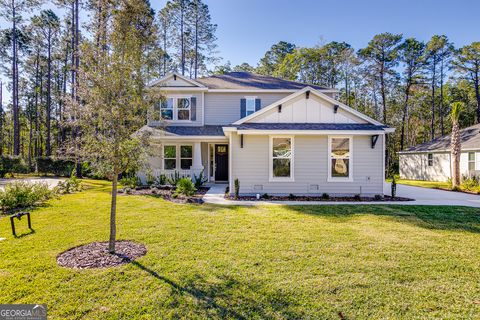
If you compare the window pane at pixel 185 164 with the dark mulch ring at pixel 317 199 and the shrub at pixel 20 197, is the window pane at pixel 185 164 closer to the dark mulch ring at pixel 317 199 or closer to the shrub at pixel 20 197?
the dark mulch ring at pixel 317 199

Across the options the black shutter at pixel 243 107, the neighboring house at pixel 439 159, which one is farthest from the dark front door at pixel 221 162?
the neighboring house at pixel 439 159

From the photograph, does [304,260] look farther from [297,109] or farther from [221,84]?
[221,84]

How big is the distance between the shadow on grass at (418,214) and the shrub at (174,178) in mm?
7098

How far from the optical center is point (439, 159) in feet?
66.4

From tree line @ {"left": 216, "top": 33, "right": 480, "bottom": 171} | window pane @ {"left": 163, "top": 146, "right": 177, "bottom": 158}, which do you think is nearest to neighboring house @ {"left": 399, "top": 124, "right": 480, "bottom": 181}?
tree line @ {"left": 216, "top": 33, "right": 480, "bottom": 171}

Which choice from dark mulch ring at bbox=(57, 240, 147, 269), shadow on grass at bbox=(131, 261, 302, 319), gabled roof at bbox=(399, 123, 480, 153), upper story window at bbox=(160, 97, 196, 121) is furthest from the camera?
gabled roof at bbox=(399, 123, 480, 153)

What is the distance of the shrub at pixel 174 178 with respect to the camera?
1334cm

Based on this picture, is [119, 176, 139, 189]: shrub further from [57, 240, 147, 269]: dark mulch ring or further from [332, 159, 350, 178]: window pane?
[332, 159, 350, 178]: window pane

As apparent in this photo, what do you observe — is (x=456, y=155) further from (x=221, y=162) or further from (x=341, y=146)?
(x=221, y=162)

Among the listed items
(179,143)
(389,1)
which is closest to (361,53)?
(389,1)

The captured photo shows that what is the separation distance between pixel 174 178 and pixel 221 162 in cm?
345

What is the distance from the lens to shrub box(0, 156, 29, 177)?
18516 millimetres

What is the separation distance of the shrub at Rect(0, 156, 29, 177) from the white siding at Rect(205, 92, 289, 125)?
16.5 meters

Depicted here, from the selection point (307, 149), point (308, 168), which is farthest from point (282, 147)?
point (308, 168)
